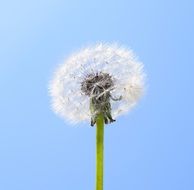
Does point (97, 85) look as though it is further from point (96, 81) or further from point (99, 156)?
point (99, 156)

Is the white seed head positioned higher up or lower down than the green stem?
higher up

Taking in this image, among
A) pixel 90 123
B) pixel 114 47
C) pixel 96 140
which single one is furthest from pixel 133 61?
pixel 96 140

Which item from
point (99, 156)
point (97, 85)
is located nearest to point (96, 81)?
point (97, 85)

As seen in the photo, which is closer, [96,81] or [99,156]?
[99,156]

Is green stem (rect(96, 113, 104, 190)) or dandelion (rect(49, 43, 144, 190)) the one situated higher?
dandelion (rect(49, 43, 144, 190))

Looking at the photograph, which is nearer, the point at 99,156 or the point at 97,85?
the point at 99,156

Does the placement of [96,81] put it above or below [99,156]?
→ above

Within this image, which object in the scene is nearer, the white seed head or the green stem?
the green stem

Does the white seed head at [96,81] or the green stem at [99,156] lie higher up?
the white seed head at [96,81]
